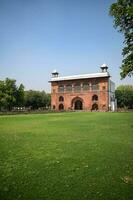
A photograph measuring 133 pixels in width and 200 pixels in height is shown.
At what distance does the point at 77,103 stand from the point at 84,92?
5.66m

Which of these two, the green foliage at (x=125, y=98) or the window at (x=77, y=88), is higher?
the window at (x=77, y=88)

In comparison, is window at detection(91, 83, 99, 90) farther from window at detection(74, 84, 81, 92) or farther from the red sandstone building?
window at detection(74, 84, 81, 92)

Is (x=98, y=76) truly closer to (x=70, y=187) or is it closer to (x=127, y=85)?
(x=127, y=85)

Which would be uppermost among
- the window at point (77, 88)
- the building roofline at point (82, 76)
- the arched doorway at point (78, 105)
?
the building roofline at point (82, 76)

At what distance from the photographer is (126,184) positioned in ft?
17.7

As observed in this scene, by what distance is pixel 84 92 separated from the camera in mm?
75688

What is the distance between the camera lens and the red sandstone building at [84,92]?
72.1m

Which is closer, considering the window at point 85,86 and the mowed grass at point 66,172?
the mowed grass at point 66,172

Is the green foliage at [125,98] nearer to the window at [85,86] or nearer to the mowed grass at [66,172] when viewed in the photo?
the window at [85,86]

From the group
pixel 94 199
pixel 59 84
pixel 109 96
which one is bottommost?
pixel 94 199

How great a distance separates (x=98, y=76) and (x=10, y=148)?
2591 inches

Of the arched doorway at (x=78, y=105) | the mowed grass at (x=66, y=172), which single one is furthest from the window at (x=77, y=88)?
the mowed grass at (x=66, y=172)

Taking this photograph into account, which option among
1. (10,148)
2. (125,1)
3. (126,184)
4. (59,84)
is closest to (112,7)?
(125,1)

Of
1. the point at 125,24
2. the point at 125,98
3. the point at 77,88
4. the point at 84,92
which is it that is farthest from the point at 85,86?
the point at 125,24
